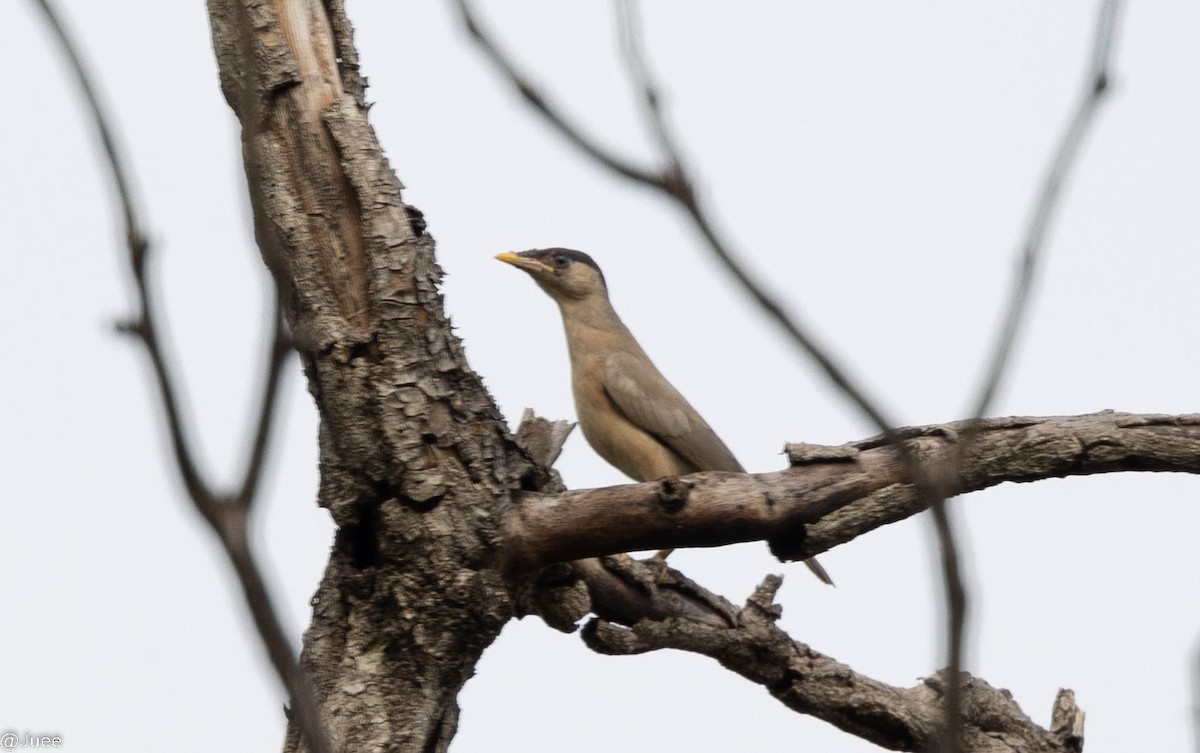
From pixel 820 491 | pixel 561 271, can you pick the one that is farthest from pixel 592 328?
pixel 820 491

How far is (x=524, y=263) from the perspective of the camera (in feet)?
21.6

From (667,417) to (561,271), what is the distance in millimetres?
1043

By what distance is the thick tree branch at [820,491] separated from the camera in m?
4.04

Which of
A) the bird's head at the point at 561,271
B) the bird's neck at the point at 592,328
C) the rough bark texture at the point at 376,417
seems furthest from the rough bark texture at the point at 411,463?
the bird's head at the point at 561,271

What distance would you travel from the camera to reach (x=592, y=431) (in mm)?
6070

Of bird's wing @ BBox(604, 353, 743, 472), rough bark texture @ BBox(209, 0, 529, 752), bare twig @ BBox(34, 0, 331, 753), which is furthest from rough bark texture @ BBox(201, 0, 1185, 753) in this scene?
bare twig @ BBox(34, 0, 331, 753)

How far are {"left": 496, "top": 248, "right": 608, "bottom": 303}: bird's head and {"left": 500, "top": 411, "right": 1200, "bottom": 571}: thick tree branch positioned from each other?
2590 mm

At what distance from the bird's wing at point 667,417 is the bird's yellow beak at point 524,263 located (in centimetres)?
68

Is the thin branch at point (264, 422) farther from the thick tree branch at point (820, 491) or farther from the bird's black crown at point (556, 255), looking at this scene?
the bird's black crown at point (556, 255)

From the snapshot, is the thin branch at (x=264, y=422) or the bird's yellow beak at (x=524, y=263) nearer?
the thin branch at (x=264, y=422)

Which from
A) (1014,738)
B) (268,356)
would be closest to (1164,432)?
(1014,738)

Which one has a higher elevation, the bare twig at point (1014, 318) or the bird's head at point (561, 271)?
the bird's head at point (561, 271)

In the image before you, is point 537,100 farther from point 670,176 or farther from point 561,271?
point 561,271

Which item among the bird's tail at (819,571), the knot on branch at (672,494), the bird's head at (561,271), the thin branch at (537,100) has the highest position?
the bird's head at (561,271)
